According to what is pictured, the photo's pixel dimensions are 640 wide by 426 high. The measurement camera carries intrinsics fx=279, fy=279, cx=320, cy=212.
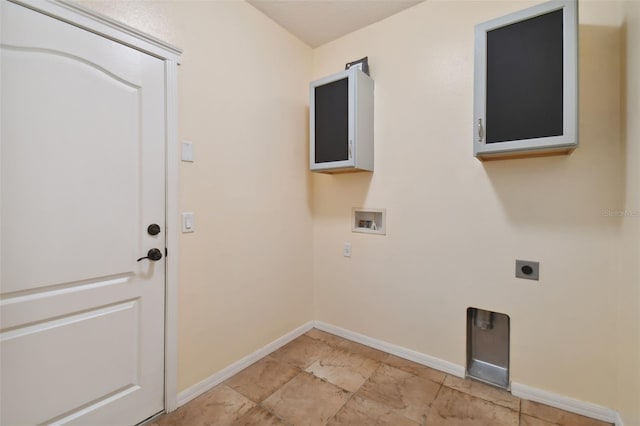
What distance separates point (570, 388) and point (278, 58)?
3063mm

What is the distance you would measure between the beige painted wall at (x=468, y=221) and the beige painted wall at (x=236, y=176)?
0.38 metres

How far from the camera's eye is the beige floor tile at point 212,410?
5.22 feet

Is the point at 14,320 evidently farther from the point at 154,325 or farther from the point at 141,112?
the point at 141,112

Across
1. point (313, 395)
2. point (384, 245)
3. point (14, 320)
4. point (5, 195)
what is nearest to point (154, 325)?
point (14, 320)

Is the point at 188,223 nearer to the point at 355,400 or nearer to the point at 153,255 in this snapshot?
the point at 153,255

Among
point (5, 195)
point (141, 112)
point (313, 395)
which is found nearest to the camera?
point (5, 195)

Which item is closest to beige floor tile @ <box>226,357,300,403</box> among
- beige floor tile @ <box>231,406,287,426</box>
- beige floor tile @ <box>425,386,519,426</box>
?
beige floor tile @ <box>231,406,287,426</box>

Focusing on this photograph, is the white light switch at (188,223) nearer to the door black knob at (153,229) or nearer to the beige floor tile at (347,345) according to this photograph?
the door black knob at (153,229)

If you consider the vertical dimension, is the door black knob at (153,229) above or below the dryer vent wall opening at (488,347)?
above

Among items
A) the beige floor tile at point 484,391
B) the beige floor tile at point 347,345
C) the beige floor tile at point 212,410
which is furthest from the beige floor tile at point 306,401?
the beige floor tile at point 484,391

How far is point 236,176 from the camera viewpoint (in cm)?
203

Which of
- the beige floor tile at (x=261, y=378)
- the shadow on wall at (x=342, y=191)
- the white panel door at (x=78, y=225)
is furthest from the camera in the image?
the shadow on wall at (x=342, y=191)

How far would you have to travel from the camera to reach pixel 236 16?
2012 millimetres

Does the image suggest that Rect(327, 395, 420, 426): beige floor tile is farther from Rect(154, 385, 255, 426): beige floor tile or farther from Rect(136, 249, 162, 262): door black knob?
Rect(136, 249, 162, 262): door black knob
